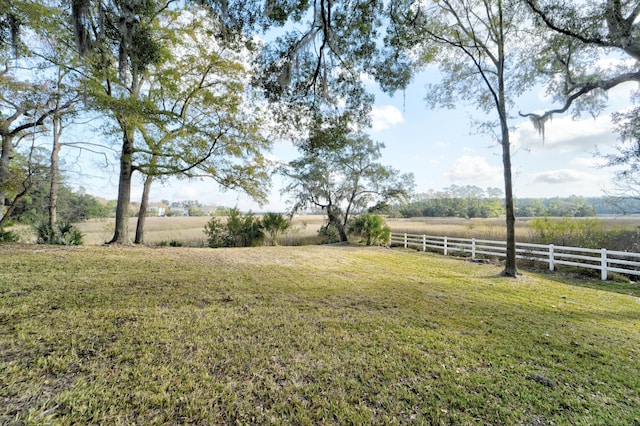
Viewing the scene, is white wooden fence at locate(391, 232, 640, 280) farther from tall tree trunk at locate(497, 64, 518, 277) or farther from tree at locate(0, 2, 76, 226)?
tree at locate(0, 2, 76, 226)

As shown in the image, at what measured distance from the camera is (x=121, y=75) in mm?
4777

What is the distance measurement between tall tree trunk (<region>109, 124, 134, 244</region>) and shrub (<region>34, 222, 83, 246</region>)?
1.28 metres

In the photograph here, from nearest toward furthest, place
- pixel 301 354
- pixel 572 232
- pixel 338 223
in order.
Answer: pixel 301 354 → pixel 572 232 → pixel 338 223

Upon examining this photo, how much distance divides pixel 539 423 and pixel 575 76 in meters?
9.48

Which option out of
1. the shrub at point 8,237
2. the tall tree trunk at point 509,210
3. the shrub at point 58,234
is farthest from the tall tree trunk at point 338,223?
the shrub at point 8,237

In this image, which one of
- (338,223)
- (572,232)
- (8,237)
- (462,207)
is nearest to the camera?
(572,232)

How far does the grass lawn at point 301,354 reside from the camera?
1.71 m

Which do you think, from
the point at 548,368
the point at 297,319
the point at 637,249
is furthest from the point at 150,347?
the point at 637,249

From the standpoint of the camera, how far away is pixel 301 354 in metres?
2.39

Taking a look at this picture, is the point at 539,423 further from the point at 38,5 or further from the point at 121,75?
the point at 38,5

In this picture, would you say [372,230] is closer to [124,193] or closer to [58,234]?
[124,193]

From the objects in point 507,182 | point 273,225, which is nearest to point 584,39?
point 507,182

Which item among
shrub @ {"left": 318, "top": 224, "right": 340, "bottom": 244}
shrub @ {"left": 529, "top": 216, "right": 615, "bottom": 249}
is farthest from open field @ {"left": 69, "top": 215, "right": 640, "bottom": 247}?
shrub @ {"left": 318, "top": 224, "right": 340, "bottom": 244}

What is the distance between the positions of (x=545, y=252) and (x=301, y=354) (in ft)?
31.2
